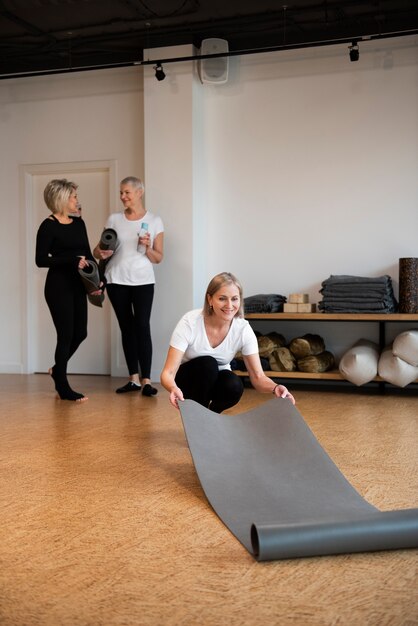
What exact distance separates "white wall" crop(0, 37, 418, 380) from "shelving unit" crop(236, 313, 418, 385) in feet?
1.57

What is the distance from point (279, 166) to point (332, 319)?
1373mm

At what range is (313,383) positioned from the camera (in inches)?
220

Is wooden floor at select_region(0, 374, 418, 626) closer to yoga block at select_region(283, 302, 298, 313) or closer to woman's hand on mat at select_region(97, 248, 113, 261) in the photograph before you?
woman's hand on mat at select_region(97, 248, 113, 261)

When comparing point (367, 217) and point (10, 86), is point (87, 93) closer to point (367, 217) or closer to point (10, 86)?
point (10, 86)

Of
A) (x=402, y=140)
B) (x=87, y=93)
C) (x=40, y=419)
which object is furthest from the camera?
(x=87, y=93)

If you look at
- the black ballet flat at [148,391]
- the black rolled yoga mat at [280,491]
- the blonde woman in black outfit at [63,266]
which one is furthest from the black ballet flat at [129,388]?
the black rolled yoga mat at [280,491]

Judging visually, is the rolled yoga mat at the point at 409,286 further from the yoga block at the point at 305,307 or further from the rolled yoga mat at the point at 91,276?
the rolled yoga mat at the point at 91,276

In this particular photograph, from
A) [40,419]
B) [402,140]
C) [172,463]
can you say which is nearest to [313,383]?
[402,140]

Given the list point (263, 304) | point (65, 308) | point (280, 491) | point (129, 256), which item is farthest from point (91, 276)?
point (280, 491)

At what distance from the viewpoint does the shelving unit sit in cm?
489

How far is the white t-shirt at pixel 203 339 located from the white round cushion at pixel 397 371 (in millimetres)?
1923

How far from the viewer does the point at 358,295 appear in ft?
16.4

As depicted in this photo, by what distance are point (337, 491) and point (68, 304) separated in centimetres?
269

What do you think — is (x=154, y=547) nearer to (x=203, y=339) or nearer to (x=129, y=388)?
(x=203, y=339)
